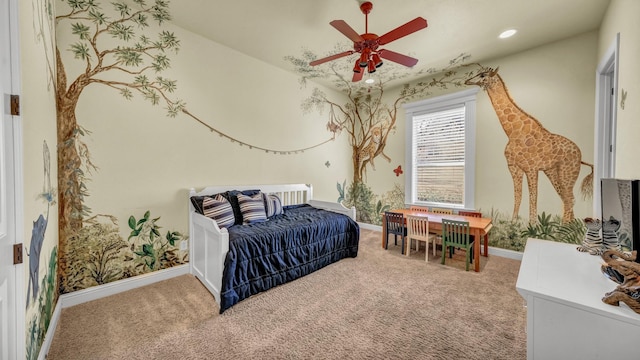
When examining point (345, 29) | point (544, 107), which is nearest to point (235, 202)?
point (345, 29)

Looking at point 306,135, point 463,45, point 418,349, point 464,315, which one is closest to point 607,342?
point 418,349

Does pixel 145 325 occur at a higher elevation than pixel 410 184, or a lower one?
lower

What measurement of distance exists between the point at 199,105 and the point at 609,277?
3.57 metres

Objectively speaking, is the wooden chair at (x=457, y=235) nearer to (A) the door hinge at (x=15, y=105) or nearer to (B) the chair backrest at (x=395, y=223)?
(B) the chair backrest at (x=395, y=223)

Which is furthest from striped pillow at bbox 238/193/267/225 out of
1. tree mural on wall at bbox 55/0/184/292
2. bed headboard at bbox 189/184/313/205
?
tree mural on wall at bbox 55/0/184/292

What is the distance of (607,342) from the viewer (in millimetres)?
920

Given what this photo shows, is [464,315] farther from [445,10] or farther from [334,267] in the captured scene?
[445,10]

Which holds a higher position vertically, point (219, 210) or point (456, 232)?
point (219, 210)

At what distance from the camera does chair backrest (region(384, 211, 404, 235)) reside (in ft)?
11.0

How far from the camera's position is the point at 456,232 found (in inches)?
113

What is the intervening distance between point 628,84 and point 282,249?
304cm

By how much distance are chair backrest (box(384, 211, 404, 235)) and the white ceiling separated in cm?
220

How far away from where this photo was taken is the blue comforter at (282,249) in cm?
215

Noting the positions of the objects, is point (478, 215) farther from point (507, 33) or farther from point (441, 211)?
point (507, 33)
